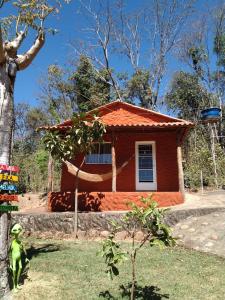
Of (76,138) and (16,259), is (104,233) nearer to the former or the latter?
(76,138)

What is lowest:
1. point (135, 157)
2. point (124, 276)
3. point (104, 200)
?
point (124, 276)

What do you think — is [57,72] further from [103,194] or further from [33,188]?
[103,194]

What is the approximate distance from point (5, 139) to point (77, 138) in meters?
4.35

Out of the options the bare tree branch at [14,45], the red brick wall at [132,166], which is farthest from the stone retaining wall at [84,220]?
the bare tree branch at [14,45]

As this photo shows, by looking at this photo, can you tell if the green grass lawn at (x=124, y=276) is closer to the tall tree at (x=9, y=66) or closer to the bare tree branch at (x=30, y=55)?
the tall tree at (x=9, y=66)

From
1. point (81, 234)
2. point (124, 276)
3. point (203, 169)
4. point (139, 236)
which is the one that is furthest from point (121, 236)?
point (203, 169)

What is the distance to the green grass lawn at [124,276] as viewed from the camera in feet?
18.3

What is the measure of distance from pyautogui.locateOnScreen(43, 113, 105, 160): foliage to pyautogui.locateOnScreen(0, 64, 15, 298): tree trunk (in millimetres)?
3973

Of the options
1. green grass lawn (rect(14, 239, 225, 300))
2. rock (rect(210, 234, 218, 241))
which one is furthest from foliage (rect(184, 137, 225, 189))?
green grass lawn (rect(14, 239, 225, 300))

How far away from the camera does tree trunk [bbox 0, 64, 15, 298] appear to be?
5.64m

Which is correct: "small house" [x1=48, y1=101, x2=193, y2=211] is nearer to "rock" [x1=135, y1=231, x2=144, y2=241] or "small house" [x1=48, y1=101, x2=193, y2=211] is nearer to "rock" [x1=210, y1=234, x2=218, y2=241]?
"rock" [x1=135, y1=231, x2=144, y2=241]

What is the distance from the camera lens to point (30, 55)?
268 inches

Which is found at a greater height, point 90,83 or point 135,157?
point 90,83

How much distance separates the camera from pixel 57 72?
2752cm
